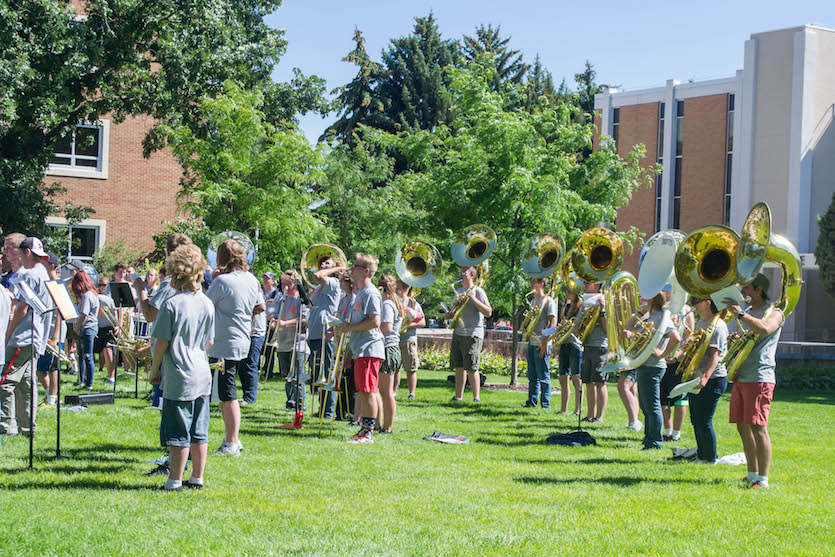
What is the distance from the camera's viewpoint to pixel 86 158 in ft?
91.1

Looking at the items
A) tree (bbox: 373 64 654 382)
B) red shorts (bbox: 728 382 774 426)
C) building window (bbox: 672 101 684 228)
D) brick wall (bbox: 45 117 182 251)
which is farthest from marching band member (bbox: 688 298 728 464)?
building window (bbox: 672 101 684 228)

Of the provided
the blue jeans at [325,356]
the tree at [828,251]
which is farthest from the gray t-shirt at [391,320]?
the tree at [828,251]

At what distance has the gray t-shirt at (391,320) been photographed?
30.8 ft

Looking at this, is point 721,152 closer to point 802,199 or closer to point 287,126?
point 802,199

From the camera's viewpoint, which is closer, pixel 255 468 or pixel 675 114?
pixel 255 468

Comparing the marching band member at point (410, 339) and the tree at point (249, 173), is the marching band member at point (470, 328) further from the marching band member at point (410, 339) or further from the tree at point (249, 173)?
the tree at point (249, 173)

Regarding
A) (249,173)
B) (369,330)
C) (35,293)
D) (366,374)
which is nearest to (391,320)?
(369,330)

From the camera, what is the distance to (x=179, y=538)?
17.3ft

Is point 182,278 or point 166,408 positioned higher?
point 182,278

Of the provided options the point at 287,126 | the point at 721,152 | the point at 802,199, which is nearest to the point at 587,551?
the point at 287,126

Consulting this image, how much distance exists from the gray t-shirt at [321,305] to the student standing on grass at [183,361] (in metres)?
4.52

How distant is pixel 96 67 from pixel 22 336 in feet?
42.6

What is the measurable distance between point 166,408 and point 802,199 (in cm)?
3419

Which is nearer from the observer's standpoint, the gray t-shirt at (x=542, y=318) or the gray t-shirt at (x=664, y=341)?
the gray t-shirt at (x=664, y=341)
